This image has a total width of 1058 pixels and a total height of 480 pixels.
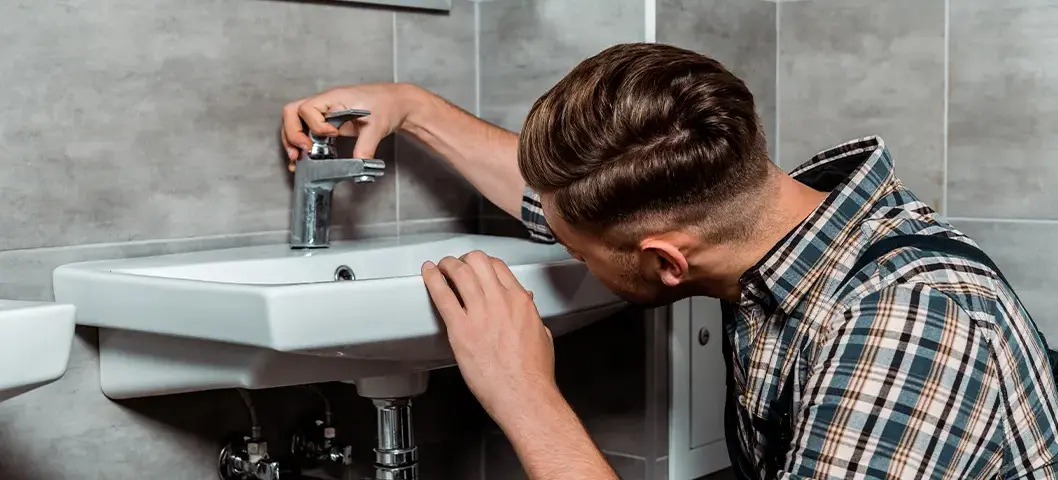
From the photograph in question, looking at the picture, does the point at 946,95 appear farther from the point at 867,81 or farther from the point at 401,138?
the point at 401,138

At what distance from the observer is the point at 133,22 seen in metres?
1.35

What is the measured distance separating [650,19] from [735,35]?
21 centimetres

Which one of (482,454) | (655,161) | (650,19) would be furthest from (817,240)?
(482,454)

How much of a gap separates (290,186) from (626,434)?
0.61 m

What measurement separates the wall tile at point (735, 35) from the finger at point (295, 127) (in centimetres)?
51

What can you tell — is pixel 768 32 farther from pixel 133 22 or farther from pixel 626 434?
pixel 133 22

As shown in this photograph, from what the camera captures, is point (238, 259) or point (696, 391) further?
point (696, 391)

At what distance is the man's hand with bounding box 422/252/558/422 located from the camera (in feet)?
3.50

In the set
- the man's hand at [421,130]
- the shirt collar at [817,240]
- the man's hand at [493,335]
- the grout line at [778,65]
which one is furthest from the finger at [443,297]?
the grout line at [778,65]

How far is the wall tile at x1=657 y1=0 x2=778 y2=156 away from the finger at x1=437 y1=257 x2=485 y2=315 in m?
0.59

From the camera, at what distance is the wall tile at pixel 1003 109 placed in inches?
60.0

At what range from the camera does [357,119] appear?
1473 millimetres

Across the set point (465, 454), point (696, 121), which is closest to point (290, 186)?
point (465, 454)

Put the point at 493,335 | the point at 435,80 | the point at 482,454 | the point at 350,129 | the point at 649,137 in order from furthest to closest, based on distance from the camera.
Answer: the point at 482,454 → the point at 435,80 → the point at 350,129 → the point at 493,335 → the point at 649,137
